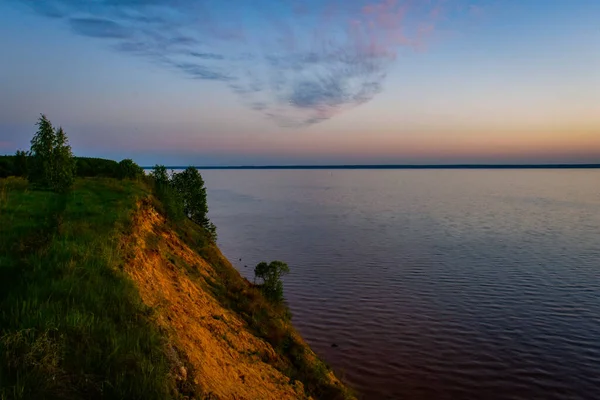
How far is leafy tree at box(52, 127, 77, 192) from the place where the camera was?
75.0 feet

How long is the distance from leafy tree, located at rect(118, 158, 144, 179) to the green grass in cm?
2084

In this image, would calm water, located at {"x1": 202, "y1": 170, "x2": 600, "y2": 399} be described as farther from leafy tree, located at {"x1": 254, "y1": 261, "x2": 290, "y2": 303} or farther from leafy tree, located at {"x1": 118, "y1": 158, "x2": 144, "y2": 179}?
leafy tree, located at {"x1": 118, "y1": 158, "x2": 144, "y2": 179}

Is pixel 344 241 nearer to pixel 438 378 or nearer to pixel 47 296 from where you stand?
pixel 438 378

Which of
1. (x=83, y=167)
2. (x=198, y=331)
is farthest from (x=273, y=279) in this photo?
(x=83, y=167)

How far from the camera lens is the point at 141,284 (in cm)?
1304

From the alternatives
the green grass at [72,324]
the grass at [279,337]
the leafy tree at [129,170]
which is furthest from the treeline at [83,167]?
the green grass at [72,324]

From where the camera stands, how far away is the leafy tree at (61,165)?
22.9m

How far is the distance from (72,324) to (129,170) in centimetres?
2915

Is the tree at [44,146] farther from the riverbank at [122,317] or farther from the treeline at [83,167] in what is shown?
the treeline at [83,167]

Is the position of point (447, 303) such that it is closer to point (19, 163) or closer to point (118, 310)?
point (118, 310)

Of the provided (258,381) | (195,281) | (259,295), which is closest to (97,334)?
(258,381)

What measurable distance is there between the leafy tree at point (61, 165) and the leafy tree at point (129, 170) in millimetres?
10063

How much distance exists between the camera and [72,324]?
7.69m

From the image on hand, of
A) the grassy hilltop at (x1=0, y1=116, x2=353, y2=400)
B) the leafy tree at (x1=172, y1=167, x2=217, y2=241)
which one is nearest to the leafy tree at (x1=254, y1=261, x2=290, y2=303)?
the grassy hilltop at (x1=0, y1=116, x2=353, y2=400)
